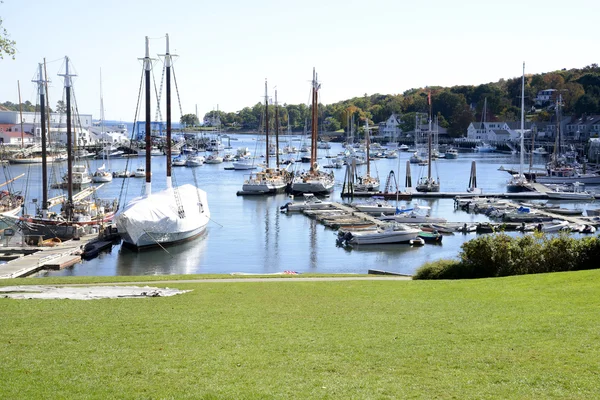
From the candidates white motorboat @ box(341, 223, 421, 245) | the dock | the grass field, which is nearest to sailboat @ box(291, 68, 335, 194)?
white motorboat @ box(341, 223, 421, 245)

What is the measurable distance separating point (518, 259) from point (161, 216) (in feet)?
91.5

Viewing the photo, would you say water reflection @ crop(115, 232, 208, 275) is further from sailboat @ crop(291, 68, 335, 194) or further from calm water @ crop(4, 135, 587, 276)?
sailboat @ crop(291, 68, 335, 194)

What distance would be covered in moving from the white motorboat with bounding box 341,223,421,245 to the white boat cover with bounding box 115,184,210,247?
11.3m

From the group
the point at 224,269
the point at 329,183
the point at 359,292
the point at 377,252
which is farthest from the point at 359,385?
the point at 329,183

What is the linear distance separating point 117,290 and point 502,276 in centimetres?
1371

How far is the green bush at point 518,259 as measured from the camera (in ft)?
90.5

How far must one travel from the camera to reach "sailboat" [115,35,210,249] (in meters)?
47.5

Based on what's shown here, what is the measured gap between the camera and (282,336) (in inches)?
640

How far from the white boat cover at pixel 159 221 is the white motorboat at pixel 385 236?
11.3 meters

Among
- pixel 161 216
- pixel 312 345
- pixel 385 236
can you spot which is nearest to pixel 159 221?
pixel 161 216

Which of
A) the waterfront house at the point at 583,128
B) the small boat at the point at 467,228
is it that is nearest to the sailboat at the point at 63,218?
the small boat at the point at 467,228

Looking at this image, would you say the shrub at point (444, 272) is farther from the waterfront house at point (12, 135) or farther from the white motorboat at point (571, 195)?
the waterfront house at point (12, 135)

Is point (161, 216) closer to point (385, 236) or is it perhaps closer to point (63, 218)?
point (63, 218)

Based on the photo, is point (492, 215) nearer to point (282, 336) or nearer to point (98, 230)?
point (98, 230)
